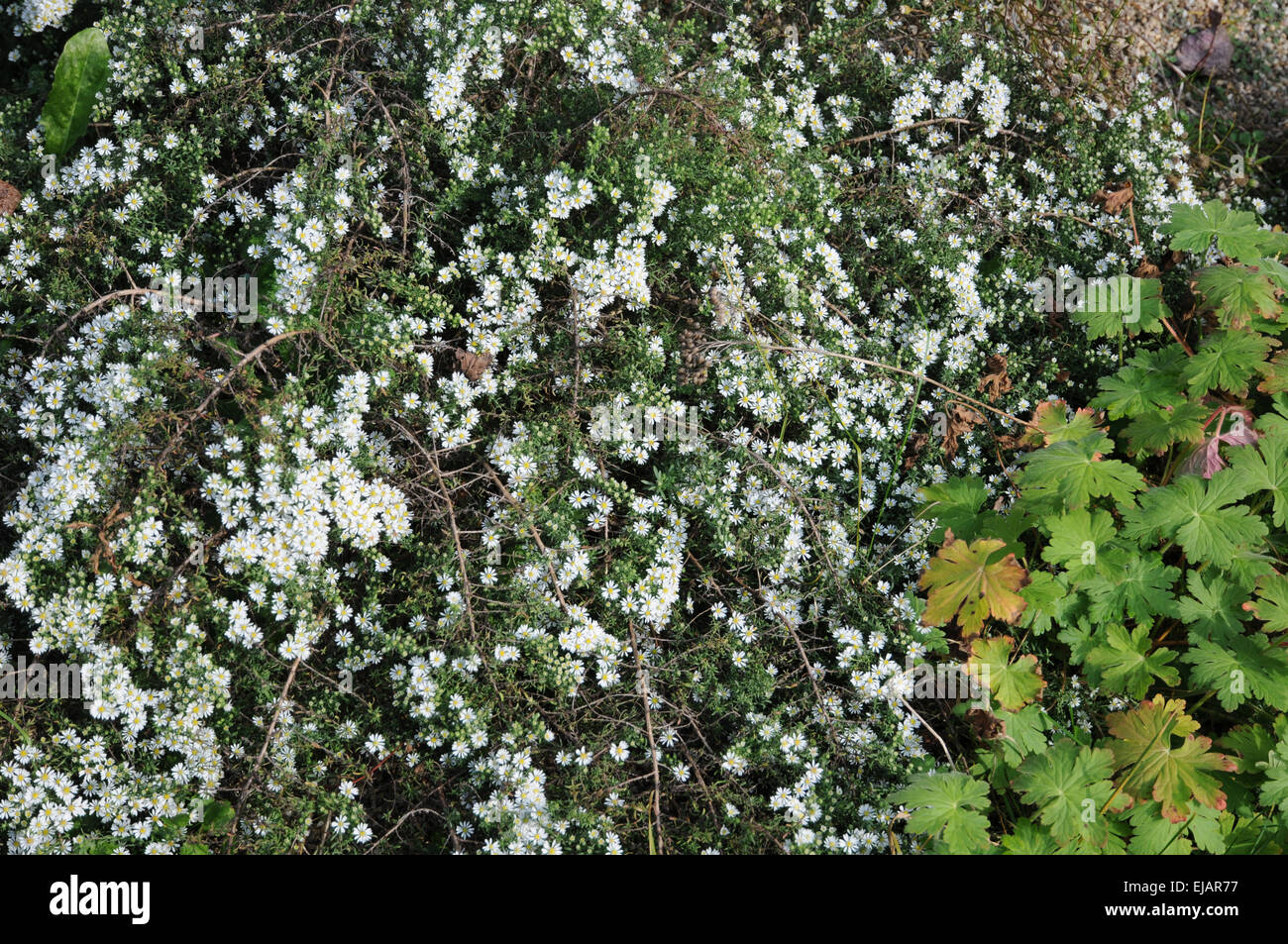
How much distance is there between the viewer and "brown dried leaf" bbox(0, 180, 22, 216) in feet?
12.7

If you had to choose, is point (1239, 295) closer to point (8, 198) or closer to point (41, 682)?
point (41, 682)

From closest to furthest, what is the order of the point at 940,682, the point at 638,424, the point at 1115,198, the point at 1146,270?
1. the point at 940,682
2. the point at 638,424
3. the point at 1146,270
4. the point at 1115,198

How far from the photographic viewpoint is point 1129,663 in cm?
351

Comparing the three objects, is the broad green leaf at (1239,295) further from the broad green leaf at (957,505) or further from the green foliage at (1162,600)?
the broad green leaf at (957,505)

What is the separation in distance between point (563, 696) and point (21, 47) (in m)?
3.96

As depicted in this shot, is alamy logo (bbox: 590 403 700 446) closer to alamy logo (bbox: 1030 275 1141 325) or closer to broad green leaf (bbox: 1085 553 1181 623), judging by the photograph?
broad green leaf (bbox: 1085 553 1181 623)

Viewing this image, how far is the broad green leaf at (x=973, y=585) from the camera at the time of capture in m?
3.44

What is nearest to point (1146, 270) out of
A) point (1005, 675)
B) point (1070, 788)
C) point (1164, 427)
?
point (1164, 427)

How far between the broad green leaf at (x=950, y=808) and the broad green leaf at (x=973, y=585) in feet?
1.74

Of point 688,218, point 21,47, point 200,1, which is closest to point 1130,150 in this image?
point 688,218

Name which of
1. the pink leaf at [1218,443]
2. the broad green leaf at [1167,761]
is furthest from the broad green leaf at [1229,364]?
the broad green leaf at [1167,761]

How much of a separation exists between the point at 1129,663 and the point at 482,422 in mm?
2548

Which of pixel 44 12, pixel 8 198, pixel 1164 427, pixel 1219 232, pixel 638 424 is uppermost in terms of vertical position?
pixel 44 12
